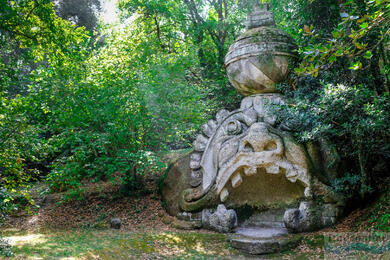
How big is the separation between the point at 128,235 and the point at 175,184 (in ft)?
5.60

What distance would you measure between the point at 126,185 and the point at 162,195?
1.16 metres

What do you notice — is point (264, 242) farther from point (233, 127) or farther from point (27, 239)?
point (27, 239)

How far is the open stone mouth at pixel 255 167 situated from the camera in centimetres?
570

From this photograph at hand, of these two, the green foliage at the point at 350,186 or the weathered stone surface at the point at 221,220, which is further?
the weathered stone surface at the point at 221,220

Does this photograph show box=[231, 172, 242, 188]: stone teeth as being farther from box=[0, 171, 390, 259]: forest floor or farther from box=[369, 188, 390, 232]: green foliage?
box=[369, 188, 390, 232]: green foliage

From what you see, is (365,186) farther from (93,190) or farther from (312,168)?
(93,190)

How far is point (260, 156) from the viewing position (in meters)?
5.78

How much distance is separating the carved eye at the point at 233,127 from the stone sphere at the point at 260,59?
957 mm

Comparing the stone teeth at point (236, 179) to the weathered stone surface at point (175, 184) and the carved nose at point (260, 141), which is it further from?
the weathered stone surface at point (175, 184)

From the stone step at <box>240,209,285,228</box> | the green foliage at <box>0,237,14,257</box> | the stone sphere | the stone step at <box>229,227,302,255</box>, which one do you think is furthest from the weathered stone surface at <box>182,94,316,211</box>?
the green foliage at <box>0,237,14,257</box>

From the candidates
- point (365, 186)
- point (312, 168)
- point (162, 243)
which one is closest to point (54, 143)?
point (162, 243)

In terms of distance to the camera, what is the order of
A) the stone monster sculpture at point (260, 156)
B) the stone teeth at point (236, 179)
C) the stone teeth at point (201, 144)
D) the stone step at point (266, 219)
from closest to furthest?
the stone monster sculpture at point (260, 156) < the stone teeth at point (236, 179) < the stone step at point (266, 219) < the stone teeth at point (201, 144)

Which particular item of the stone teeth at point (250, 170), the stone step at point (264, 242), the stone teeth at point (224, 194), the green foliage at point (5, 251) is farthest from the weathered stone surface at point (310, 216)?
the green foliage at point (5, 251)

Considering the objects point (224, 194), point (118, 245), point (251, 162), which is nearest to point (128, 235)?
point (118, 245)
